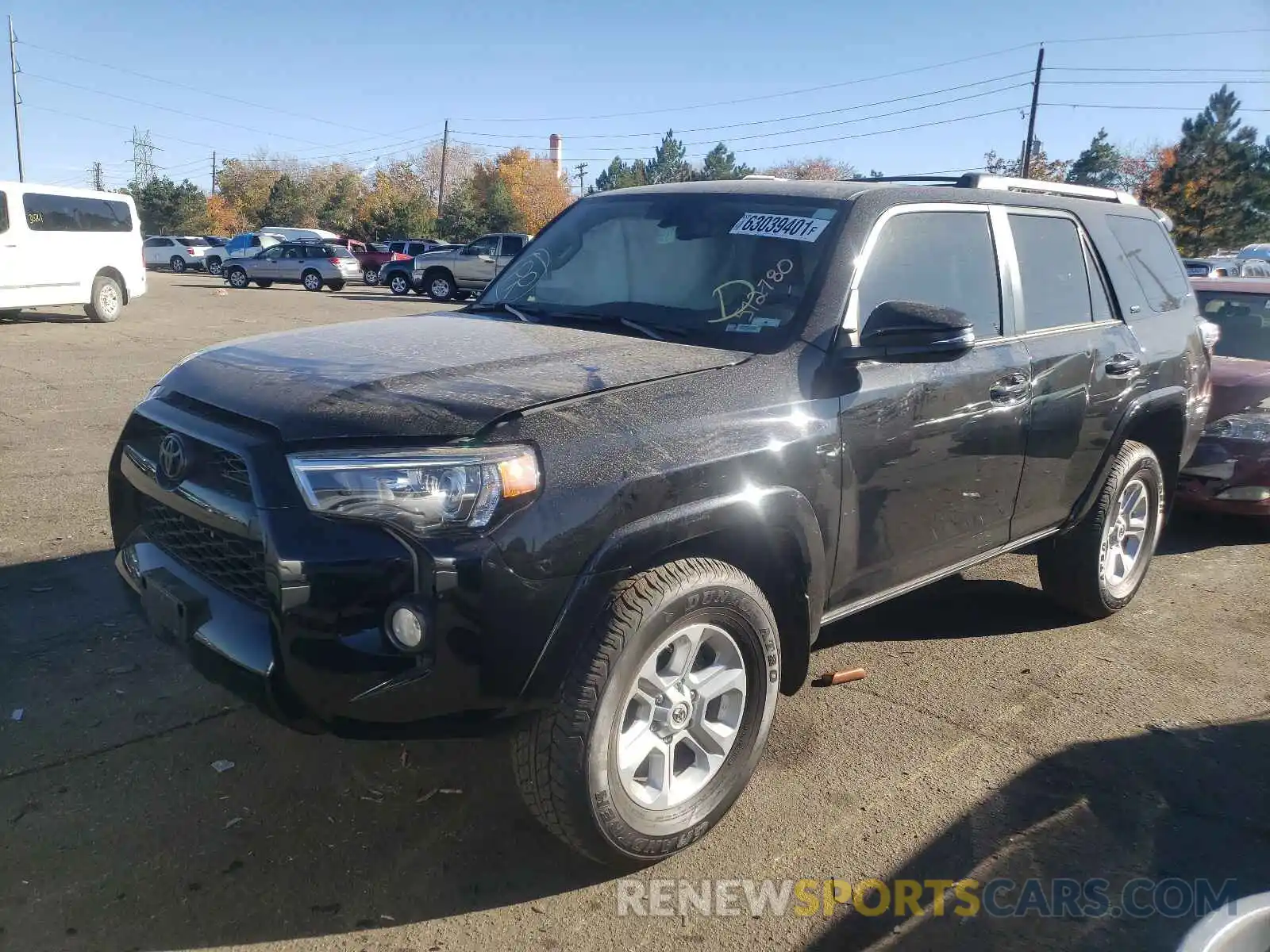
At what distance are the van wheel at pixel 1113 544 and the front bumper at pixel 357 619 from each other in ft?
10.4

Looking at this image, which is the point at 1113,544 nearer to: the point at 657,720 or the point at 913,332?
the point at 913,332

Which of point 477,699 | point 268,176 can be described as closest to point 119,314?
point 477,699

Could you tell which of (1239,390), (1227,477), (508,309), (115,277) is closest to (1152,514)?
(1227,477)

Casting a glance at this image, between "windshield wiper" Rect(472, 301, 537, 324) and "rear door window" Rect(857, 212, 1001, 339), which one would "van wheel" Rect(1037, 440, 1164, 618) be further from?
"windshield wiper" Rect(472, 301, 537, 324)

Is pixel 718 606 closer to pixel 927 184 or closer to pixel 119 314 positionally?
pixel 927 184

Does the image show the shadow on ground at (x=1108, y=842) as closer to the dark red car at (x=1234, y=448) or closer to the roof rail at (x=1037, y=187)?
the roof rail at (x=1037, y=187)

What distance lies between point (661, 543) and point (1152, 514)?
3.58 metres

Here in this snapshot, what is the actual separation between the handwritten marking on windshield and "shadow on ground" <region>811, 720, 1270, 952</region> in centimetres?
177

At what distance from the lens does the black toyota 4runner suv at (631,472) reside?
2414 millimetres

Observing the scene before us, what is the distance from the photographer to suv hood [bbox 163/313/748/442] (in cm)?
255

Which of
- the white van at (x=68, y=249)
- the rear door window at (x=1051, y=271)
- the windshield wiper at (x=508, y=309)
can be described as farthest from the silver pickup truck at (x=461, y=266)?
the rear door window at (x=1051, y=271)

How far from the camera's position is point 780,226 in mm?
3527

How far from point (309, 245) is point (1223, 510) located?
3087 centimetres

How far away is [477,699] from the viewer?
2.44 metres
